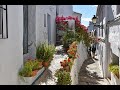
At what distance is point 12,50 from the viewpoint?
5.24m

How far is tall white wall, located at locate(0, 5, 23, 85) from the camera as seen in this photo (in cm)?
451

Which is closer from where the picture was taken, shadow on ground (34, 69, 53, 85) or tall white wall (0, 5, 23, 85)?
tall white wall (0, 5, 23, 85)

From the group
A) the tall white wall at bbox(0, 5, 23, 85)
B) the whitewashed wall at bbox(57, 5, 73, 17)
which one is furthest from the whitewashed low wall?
the whitewashed wall at bbox(57, 5, 73, 17)

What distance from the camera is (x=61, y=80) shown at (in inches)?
251

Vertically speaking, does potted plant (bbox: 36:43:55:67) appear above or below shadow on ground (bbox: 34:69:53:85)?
above

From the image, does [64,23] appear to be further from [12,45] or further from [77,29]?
[12,45]

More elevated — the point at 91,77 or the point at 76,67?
the point at 76,67

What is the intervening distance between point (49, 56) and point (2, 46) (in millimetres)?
3899

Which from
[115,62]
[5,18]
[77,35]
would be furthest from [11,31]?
[77,35]

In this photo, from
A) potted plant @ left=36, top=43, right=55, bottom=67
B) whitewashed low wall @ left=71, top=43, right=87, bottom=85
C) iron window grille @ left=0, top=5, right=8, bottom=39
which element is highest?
iron window grille @ left=0, top=5, right=8, bottom=39

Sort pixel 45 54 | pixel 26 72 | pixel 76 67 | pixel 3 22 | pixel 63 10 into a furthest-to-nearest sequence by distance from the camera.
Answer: pixel 63 10, pixel 76 67, pixel 45 54, pixel 26 72, pixel 3 22

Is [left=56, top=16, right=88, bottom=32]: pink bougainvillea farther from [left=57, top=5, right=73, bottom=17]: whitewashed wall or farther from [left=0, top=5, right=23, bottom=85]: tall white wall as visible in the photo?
[left=0, top=5, right=23, bottom=85]: tall white wall

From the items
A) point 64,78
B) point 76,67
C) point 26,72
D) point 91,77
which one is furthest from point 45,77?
point 91,77
